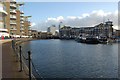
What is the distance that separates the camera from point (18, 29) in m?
130

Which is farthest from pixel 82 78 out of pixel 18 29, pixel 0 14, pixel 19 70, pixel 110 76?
pixel 18 29

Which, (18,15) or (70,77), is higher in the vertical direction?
(18,15)

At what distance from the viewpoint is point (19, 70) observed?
14.0 meters

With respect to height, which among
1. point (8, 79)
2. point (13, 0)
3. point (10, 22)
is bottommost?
point (8, 79)

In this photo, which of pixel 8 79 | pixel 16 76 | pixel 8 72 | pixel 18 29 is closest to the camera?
pixel 8 79

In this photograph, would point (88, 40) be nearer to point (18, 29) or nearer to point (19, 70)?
point (18, 29)

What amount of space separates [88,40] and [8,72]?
98.8m

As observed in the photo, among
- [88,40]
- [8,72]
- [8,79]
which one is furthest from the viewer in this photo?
[88,40]

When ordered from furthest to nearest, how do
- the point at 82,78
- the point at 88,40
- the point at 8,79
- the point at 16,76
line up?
the point at 88,40
the point at 82,78
the point at 16,76
the point at 8,79

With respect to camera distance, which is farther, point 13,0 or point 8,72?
point 13,0

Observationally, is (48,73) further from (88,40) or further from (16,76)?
(88,40)

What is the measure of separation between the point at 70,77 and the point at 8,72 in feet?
23.7

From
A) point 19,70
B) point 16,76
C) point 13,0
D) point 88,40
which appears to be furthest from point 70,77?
point 13,0

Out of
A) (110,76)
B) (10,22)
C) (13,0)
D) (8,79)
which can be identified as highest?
(13,0)
